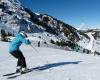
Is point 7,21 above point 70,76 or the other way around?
above

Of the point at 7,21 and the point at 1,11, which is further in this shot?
the point at 1,11

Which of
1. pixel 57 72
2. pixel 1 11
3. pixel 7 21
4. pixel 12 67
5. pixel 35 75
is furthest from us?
pixel 1 11

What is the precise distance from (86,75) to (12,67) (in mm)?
5083

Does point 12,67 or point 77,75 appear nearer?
point 77,75

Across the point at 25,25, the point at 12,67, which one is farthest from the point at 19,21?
the point at 12,67

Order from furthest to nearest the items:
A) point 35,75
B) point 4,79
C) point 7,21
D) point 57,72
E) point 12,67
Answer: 1. point 7,21
2. point 12,67
3. point 57,72
4. point 35,75
5. point 4,79

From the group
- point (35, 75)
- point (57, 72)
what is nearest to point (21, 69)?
point (35, 75)

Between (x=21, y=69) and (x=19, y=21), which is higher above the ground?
(x=19, y=21)

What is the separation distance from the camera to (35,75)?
46.4 feet

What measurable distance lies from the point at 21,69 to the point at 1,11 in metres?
130

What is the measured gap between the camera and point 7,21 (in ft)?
427

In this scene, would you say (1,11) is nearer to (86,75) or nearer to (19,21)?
(19,21)

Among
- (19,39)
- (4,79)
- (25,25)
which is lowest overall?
(4,79)

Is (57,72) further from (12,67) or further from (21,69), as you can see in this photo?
(12,67)
